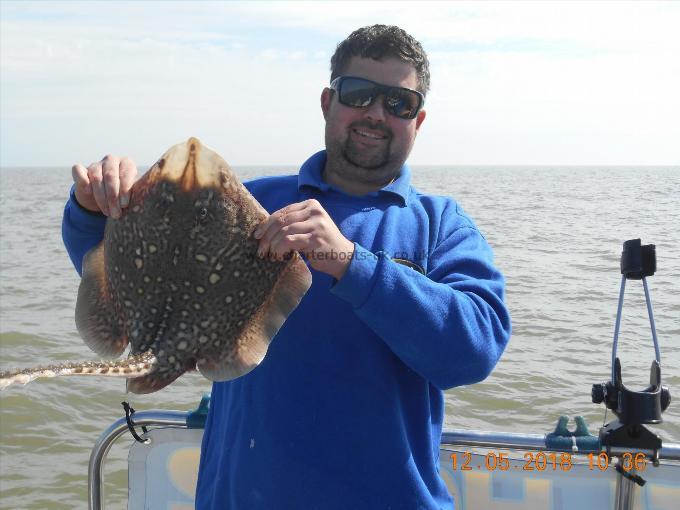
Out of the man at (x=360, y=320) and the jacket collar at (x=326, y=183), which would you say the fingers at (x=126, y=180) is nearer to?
the man at (x=360, y=320)

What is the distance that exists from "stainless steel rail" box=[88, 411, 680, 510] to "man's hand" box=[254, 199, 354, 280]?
163 centimetres

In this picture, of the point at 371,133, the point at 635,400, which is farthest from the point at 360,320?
the point at 635,400

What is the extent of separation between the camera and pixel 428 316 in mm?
2451

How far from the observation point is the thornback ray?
93.4 inches

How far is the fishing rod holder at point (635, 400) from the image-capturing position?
336 centimetres

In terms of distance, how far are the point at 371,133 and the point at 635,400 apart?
6.21 ft

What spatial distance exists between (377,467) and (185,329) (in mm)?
933

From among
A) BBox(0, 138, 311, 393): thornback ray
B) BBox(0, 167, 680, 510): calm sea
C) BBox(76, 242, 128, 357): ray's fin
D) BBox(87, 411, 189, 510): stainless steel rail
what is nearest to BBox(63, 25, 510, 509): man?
BBox(0, 138, 311, 393): thornback ray

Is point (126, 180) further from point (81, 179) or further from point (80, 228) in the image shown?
point (80, 228)

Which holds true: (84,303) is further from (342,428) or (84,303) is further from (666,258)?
(666,258)

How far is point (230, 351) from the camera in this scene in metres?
2.46

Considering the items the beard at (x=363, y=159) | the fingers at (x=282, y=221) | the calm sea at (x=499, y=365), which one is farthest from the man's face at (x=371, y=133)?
the calm sea at (x=499, y=365)

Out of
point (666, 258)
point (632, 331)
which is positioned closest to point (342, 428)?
point (632, 331)

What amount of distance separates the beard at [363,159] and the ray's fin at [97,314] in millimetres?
1120
